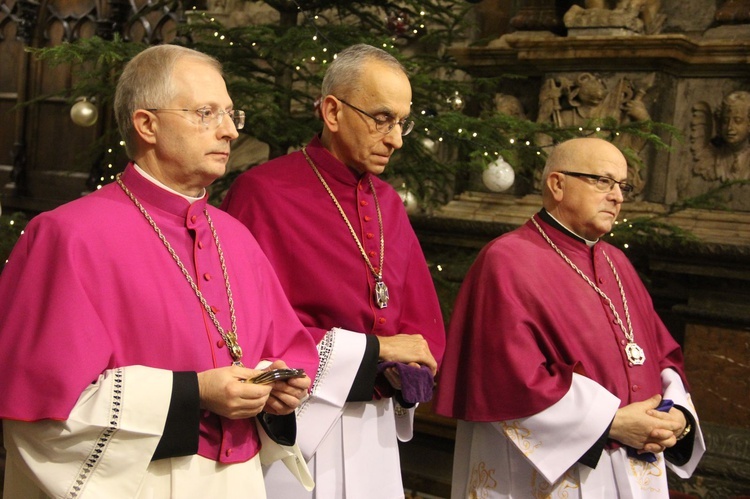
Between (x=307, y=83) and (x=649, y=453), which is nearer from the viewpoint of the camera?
(x=649, y=453)

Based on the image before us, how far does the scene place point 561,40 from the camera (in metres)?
5.98

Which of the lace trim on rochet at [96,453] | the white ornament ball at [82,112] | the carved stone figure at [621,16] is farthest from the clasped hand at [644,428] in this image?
the white ornament ball at [82,112]

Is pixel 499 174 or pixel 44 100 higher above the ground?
pixel 499 174

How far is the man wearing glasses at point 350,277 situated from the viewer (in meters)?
3.15

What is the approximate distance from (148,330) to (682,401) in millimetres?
1895

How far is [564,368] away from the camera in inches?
127

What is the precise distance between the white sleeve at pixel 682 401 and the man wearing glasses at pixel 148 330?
1.41m

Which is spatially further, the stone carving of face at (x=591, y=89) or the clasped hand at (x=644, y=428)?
the stone carving of face at (x=591, y=89)

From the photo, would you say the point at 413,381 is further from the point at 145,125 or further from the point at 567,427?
the point at 145,125

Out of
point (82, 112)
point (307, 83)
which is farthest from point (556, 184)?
point (82, 112)

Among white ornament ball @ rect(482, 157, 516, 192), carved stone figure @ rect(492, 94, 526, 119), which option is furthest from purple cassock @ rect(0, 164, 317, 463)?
carved stone figure @ rect(492, 94, 526, 119)

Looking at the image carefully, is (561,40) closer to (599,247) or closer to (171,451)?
(599,247)

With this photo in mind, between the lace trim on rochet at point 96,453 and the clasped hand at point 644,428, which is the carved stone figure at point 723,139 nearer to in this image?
the clasped hand at point 644,428

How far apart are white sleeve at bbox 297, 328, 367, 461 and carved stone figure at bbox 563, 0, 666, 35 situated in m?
3.51
